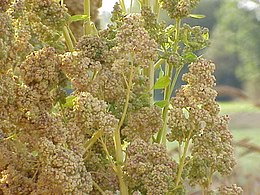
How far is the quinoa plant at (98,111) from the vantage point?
67 centimetres

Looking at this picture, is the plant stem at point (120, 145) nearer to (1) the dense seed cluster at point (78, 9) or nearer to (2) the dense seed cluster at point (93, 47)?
(2) the dense seed cluster at point (93, 47)

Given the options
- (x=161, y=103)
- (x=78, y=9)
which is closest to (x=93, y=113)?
(x=161, y=103)

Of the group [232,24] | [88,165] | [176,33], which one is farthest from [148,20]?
[232,24]

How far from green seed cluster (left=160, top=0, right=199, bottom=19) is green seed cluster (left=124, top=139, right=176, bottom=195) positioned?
0.15 metres

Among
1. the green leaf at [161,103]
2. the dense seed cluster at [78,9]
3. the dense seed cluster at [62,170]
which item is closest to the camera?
the dense seed cluster at [62,170]

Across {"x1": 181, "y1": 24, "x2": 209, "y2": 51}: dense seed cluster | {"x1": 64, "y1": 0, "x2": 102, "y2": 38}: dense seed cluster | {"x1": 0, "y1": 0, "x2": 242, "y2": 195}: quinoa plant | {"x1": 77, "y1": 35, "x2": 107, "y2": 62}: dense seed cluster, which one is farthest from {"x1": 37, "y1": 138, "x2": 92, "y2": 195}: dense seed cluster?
{"x1": 64, "y1": 0, "x2": 102, "y2": 38}: dense seed cluster

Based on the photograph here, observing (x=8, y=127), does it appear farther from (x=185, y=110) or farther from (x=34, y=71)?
(x=185, y=110)

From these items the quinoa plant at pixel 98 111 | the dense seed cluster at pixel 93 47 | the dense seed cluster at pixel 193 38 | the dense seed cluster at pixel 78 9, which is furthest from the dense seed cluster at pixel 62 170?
the dense seed cluster at pixel 78 9

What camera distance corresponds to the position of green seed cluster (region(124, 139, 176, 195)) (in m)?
0.69

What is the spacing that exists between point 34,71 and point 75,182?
4.9 inches

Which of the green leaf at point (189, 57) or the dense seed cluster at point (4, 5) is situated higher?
the green leaf at point (189, 57)

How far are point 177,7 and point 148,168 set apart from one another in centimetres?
19

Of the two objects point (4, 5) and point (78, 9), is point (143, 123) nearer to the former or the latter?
point (4, 5)

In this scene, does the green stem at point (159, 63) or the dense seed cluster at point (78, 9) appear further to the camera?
the dense seed cluster at point (78, 9)
